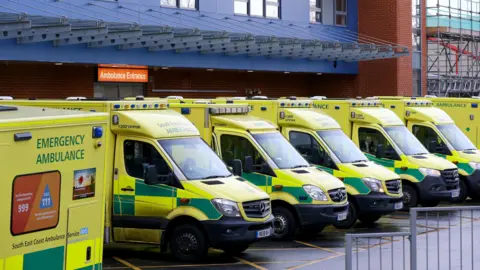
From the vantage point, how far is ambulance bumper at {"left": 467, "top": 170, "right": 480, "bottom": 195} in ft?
78.0

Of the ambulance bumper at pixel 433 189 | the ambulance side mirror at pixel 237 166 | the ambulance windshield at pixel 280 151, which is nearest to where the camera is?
the ambulance side mirror at pixel 237 166

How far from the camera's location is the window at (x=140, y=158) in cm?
1472

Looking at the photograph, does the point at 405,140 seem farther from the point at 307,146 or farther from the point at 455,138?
the point at 307,146

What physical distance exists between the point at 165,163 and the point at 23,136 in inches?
254

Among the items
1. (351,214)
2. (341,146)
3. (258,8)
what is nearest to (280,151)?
(341,146)

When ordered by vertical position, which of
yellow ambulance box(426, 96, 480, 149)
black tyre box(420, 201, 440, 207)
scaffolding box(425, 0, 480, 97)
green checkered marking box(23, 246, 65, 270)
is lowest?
black tyre box(420, 201, 440, 207)

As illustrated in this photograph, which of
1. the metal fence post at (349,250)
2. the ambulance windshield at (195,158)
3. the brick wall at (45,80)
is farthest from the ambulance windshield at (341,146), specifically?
the metal fence post at (349,250)

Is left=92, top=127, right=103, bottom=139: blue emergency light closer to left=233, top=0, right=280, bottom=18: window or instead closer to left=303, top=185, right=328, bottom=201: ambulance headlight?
left=303, top=185, right=328, bottom=201: ambulance headlight

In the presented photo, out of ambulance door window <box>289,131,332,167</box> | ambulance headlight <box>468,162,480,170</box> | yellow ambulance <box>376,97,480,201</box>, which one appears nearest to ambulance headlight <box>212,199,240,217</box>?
ambulance door window <box>289,131,332,167</box>

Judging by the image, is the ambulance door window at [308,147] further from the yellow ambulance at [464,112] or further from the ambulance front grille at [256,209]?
the yellow ambulance at [464,112]

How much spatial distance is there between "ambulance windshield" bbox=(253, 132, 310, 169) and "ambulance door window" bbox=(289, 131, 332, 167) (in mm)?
1140

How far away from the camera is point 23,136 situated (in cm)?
827

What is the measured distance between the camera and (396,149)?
21438 millimetres

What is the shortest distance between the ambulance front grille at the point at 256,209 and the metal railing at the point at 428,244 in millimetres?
5146
